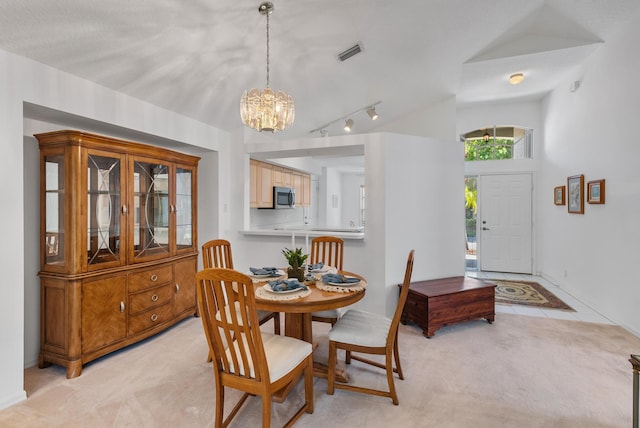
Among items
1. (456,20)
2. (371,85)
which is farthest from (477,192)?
(456,20)

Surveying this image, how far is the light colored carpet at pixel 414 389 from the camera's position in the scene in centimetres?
196

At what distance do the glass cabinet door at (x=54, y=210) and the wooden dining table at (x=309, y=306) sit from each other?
1.64m

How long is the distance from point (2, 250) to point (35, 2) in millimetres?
1547

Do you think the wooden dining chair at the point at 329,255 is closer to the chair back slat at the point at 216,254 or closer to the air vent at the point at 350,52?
the chair back slat at the point at 216,254

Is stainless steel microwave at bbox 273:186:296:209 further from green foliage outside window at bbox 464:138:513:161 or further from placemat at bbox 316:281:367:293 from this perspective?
green foliage outside window at bbox 464:138:513:161

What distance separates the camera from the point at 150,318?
3057 millimetres

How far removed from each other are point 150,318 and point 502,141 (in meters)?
6.54

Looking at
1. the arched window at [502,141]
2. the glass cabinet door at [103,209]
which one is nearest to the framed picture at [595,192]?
the arched window at [502,141]

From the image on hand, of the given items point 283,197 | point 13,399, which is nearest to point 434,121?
point 283,197

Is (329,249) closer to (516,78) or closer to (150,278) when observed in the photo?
(150,278)

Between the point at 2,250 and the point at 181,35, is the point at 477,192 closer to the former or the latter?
the point at 181,35

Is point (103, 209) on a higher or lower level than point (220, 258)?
higher

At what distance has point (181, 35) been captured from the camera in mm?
2420

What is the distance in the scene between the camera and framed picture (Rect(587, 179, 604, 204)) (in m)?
3.85
